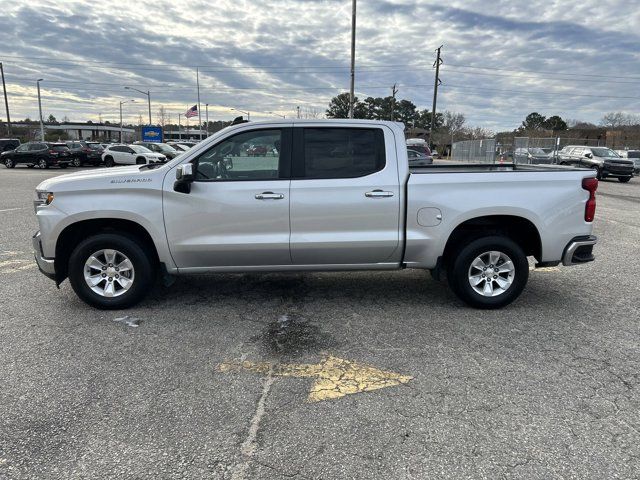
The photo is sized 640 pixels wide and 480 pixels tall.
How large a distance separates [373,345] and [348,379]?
2.16 ft

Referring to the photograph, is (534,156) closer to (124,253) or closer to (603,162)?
(603,162)

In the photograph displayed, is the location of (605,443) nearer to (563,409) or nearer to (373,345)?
(563,409)

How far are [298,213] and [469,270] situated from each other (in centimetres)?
189

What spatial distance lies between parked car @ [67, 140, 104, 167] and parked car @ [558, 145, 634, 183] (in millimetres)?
28054

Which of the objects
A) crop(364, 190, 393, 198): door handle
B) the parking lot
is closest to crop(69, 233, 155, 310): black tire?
the parking lot

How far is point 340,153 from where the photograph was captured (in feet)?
16.2

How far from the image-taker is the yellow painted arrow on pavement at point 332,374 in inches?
136

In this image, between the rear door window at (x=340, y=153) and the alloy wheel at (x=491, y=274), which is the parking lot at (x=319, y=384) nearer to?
the alloy wheel at (x=491, y=274)

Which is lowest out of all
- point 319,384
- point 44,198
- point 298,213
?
point 319,384

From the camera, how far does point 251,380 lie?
142 inches

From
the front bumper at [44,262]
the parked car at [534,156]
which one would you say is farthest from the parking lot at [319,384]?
the parked car at [534,156]

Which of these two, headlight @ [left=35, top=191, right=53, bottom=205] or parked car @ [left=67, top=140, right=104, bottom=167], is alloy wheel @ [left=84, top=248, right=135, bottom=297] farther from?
parked car @ [left=67, top=140, right=104, bottom=167]

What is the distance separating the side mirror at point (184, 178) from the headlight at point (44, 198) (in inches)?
49.8

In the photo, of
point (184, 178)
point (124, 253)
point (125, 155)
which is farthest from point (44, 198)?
point (125, 155)
